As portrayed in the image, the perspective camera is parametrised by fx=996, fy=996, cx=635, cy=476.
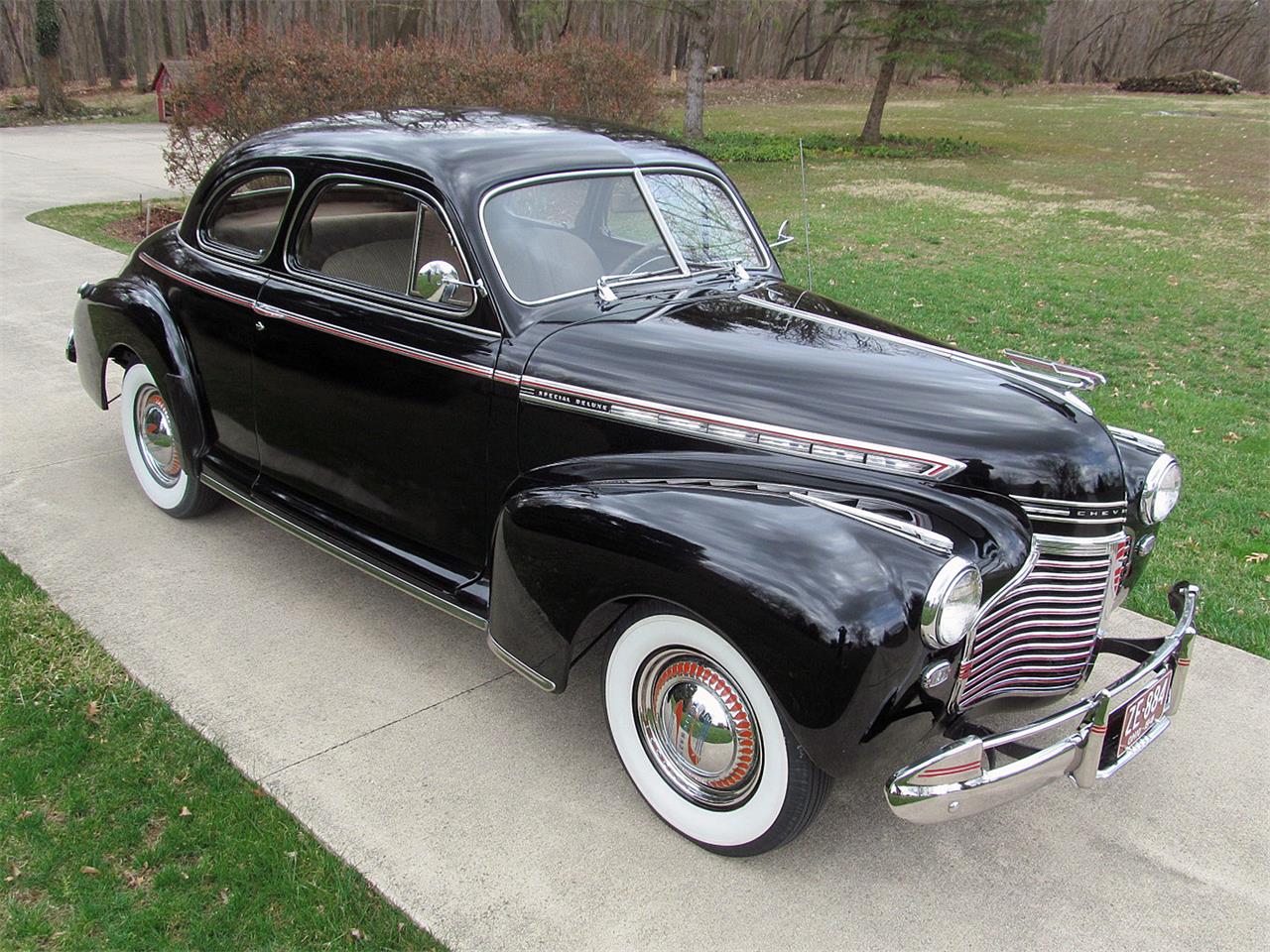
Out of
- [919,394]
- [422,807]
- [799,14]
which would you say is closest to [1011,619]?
[919,394]

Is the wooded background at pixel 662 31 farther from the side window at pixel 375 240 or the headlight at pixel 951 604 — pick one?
the headlight at pixel 951 604

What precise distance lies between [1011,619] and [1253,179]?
1757cm

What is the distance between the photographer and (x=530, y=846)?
2.93m

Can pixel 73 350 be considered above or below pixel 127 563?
above

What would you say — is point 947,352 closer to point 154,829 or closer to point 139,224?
point 154,829

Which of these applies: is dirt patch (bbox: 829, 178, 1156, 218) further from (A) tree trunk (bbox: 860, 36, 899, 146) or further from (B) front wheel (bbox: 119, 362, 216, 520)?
(B) front wheel (bbox: 119, 362, 216, 520)

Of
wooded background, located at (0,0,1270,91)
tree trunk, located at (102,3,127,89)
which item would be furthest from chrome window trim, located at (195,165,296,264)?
tree trunk, located at (102,3,127,89)

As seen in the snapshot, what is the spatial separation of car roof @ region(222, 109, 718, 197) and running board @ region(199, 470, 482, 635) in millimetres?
1392

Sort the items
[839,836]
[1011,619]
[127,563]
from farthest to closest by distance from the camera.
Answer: [127,563] → [839,836] → [1011,619]

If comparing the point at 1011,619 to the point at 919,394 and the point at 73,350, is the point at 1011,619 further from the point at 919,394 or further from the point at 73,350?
the point at 73,350

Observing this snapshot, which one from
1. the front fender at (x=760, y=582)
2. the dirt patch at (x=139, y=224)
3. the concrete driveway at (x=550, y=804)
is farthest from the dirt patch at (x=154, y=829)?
the dirt patch at (x=139, y=224)

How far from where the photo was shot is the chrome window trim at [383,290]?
3479 millimetres

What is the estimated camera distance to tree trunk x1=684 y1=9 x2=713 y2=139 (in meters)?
18.4

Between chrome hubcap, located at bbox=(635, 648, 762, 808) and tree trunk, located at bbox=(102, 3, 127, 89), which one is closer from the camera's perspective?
chrome hubcap, located at bbox=(635, 648, 762, 808)
